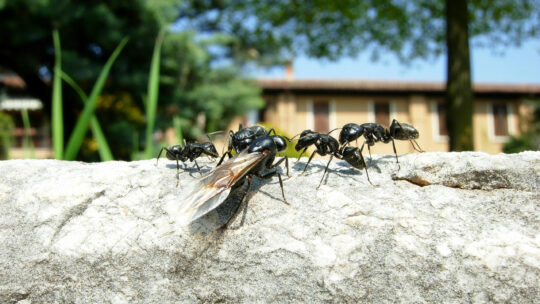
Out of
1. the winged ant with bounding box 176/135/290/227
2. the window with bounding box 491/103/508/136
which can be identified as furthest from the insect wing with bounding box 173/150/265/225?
the window with bounding box 491/103/508/136

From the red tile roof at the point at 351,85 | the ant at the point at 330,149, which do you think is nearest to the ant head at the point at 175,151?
the ant at the point at 330,149

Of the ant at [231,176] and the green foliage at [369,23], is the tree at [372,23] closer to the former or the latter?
the green foliage at [369,23]

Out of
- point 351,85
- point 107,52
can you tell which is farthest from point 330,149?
point 351,85

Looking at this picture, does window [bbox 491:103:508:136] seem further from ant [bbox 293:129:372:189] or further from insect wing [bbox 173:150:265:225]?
insect wing [bbox 173:150:265:225]

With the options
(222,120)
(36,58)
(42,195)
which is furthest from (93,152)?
(42,195)

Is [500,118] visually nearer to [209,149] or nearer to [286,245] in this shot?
[209,149]

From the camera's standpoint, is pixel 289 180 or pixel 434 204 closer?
pixel 434 204

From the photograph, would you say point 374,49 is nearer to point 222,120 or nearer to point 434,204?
point 222,120
